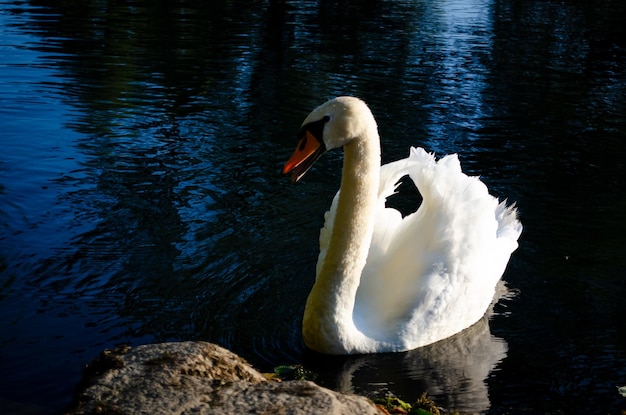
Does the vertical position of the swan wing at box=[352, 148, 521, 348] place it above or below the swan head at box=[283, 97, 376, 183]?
below

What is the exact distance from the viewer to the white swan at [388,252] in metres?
6.05

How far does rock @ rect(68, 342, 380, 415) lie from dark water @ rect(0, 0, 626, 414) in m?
1.19

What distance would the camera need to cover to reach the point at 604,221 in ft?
30.2

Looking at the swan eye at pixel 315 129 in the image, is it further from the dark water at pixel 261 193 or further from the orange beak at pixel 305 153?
the dark water at pixel 261 193

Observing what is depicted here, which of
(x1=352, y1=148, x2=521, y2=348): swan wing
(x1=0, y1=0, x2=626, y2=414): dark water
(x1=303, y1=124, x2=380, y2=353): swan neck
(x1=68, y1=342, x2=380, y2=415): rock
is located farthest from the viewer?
(x1=352, y1=148, x2=521, y2=348): swan wing

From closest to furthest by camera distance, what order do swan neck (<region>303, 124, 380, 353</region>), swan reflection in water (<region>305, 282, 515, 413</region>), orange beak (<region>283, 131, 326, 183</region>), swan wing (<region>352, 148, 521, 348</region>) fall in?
swan reflection in water (<region>305, 282, 515, 413</region>) < orange beak (<region>283, 131, 326, 183</region>) < swan neck (<region>303, 124, 380, 353</region>) < swan wing (<region>352, 148, 521, 348</region>)

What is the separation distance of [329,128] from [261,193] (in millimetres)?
3728

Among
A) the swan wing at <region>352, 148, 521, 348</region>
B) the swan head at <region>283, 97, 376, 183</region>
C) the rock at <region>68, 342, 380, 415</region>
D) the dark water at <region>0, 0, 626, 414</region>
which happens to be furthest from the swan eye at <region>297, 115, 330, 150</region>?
the rock at <region>68, 342, 380, 415</region>

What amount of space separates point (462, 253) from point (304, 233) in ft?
6.94

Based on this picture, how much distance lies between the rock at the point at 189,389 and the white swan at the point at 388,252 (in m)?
1.63

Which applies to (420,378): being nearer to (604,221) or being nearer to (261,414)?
(261,414)

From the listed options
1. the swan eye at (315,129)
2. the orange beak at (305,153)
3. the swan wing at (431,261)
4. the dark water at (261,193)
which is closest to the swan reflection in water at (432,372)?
the dark water at (261,193)

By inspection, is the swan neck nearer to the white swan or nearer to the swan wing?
the white swan

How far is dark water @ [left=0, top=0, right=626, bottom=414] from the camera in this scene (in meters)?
6.31
